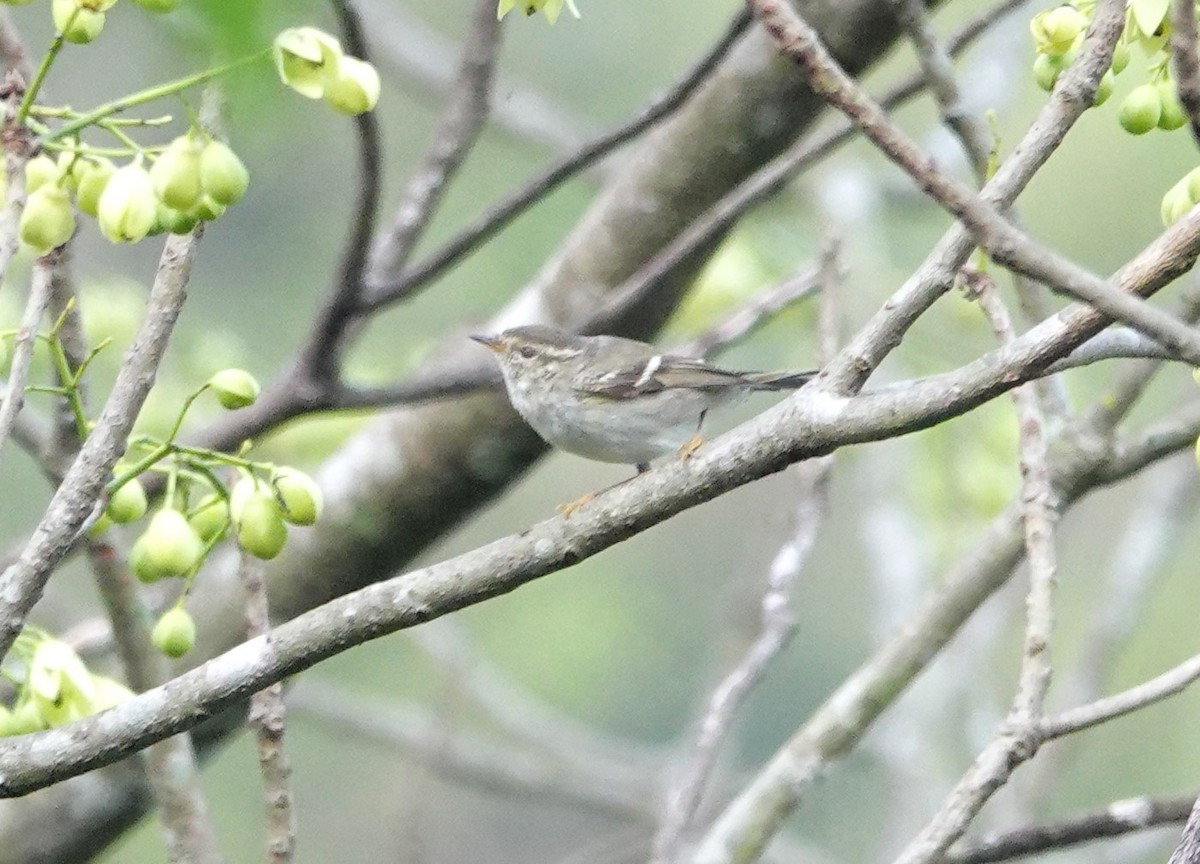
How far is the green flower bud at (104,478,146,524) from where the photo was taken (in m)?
1.71

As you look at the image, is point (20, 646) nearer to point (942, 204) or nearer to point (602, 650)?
point (942, 204)

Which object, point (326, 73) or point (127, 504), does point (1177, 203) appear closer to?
point (326, 73)

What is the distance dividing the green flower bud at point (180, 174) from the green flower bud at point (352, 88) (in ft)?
0.47

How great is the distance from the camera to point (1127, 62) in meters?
1.62

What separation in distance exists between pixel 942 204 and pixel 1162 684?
0.65 metres

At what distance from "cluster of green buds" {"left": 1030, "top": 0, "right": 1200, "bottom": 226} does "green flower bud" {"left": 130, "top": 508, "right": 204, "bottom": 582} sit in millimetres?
1134

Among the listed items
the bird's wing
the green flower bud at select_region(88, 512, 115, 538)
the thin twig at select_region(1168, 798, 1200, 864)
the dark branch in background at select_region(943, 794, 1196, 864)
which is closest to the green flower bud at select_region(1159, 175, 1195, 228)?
the thin twig at select_region(1168, 798, 1200, 864)

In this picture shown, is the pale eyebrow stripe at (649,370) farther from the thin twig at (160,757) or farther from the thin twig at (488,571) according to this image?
the thin twig at (488,571)

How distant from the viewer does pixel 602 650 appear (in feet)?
32.5

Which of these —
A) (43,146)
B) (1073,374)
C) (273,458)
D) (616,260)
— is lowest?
(43,146)

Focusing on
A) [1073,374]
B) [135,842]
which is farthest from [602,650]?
[1073,374]

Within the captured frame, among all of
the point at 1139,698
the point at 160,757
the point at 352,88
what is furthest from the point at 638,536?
the point at 352,88

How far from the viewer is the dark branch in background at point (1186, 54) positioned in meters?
1.15

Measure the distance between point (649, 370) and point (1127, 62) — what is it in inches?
56.2
